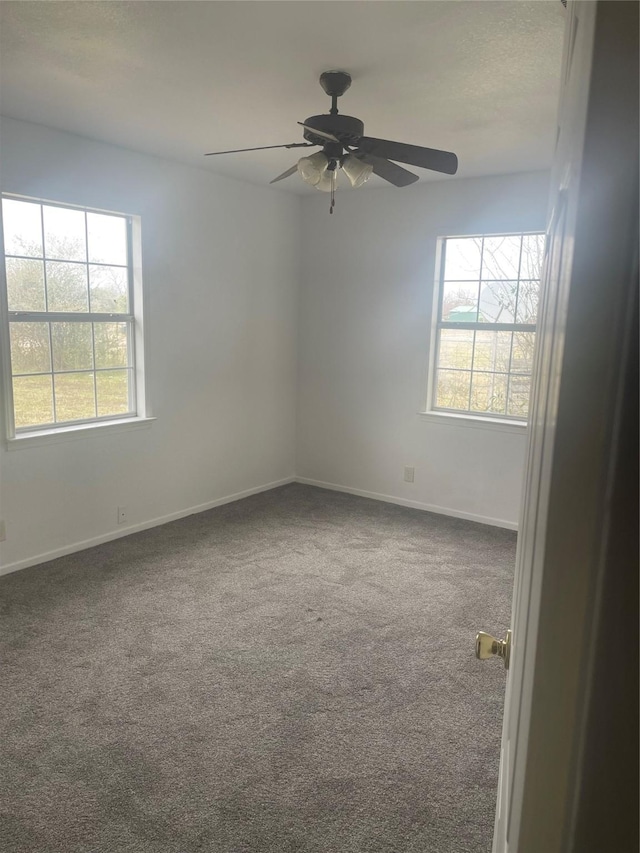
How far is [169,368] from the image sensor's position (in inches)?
175

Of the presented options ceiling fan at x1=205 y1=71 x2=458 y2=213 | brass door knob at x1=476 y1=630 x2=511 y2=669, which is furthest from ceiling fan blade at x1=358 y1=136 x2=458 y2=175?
brass door knob at x1=476 y1=630 x2=511 y2=669

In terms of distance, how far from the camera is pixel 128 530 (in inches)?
168

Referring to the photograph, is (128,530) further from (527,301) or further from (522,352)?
(527,301)

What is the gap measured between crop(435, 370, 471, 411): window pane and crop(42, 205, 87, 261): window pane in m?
2.85

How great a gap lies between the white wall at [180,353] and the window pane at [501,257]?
5.73 ft

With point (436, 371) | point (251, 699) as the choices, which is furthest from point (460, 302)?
point (251, 699)

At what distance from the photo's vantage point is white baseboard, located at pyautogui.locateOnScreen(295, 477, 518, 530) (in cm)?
466

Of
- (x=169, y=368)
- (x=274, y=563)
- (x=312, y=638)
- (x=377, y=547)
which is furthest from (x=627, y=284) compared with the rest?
(x=169, y=368)

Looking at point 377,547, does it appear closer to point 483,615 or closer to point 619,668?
point 483,615

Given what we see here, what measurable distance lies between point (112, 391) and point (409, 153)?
264 centimetres

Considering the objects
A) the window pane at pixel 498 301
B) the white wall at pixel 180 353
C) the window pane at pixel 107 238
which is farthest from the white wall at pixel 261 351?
the window pane at pixel 498 301

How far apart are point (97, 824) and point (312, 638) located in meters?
1.30

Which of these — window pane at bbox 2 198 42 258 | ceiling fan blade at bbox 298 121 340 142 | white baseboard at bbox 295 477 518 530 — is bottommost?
white baseboard at bbox 295 477 518 530

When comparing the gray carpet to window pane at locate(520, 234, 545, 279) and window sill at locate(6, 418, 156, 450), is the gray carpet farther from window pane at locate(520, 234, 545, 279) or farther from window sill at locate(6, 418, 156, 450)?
window pane at locate(520, 234, 545, 279)
